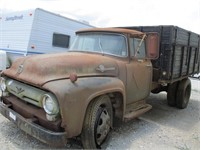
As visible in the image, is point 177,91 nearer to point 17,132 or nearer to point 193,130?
point 193,130

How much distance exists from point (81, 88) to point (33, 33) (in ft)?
23.2

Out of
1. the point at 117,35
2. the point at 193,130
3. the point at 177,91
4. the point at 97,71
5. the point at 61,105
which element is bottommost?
the point at 193,130

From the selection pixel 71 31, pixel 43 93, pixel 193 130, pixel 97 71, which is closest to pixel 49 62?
pixel 43 93

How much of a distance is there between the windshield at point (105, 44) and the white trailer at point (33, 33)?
533 centimetres

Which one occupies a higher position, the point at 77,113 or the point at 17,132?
the point at 77,113

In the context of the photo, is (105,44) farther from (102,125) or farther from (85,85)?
(102,125)

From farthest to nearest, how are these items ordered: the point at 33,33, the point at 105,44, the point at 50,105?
1. the point at 33,33
2. the point at 105,44
3. the point at 50,105

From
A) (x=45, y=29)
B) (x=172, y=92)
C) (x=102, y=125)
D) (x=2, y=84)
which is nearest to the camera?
(x=102, y=125)

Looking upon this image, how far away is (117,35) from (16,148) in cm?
274

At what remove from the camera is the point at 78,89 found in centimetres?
358

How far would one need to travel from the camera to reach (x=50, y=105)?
3.50 metres

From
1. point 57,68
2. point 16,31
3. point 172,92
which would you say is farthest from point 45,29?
point 57,68

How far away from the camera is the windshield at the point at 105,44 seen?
16.2 ft

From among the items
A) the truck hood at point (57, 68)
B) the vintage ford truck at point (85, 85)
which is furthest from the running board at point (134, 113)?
the truck hood at point (57, 68)
